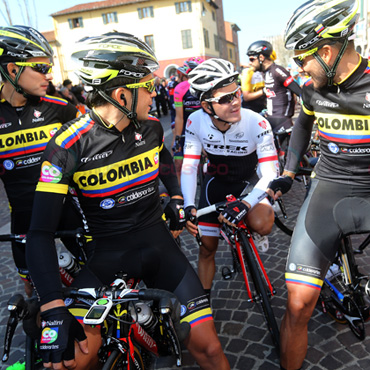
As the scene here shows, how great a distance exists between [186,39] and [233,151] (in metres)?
52.5

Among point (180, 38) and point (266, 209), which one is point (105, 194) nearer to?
point (266, 209)

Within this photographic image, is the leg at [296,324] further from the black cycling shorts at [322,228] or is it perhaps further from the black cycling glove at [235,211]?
the black cycling glove at [235,211]

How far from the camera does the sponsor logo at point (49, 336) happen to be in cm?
168

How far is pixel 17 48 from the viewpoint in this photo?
2951mm

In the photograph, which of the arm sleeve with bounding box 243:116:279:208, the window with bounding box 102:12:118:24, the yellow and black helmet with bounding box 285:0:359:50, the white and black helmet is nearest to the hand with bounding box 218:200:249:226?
the arm sleeve with bounding box 243:116:279:208

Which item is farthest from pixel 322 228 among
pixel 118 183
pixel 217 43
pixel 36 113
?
pixel 217 43

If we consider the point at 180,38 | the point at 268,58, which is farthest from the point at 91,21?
the point at 268,58

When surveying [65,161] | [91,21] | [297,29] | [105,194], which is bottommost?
[91,21]

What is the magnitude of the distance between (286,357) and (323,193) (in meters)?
1.36

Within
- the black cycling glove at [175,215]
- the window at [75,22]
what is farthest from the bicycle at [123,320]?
the window at [75,22]

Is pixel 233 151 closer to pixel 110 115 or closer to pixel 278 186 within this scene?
pixel 278 186

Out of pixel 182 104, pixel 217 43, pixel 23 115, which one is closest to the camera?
pixel 23 115

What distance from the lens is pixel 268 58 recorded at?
6840mm

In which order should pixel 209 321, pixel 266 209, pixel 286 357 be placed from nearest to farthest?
1. pixel 209 321
2. pixel 286 357
3. pixel 266 209
